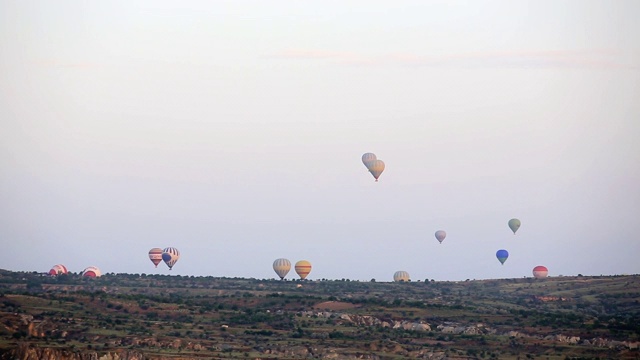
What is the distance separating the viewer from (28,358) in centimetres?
14125

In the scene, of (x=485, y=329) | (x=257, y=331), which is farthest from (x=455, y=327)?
(x=257, y=331)

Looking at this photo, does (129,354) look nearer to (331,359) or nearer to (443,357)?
(331,359)

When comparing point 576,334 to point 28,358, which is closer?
point 28,358

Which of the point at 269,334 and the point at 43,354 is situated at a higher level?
the point at 269,334

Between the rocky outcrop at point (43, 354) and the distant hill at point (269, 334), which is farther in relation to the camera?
the distant hill at point (269, 334)

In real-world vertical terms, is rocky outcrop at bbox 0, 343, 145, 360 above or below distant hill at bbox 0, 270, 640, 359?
below

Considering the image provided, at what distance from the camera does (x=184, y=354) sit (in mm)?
155750

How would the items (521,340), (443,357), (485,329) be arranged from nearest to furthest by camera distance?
(443,357) < (521,340) < (485,329)

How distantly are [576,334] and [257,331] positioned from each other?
4056 cm

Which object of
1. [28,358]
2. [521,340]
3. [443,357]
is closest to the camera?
[28,358]

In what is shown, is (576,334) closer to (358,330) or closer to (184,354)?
(358,330)

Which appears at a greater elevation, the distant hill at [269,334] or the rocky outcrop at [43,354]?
the distant hill at [269,334]

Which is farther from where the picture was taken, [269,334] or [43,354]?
[269,334]

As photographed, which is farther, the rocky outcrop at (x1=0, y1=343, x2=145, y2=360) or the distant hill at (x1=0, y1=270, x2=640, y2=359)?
the distant hill at (x1=0, y1=270, x2=640, y2=359)
